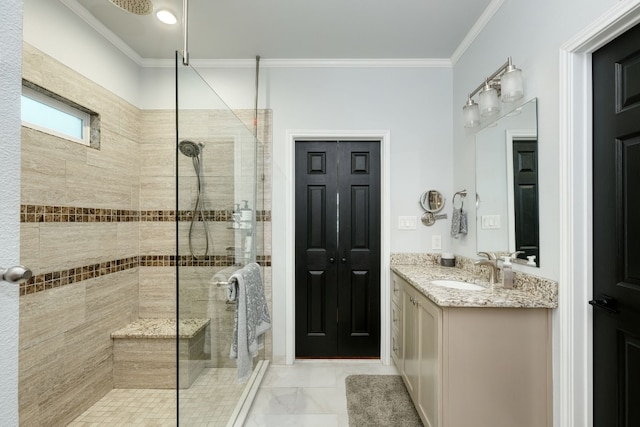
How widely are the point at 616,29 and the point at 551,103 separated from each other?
371 millimetres

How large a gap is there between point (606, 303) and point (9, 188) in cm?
208

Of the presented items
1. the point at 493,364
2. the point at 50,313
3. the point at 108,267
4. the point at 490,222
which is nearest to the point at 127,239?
the point at 108,267

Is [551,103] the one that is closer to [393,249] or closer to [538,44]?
[538,44]

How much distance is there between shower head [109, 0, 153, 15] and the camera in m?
1.73

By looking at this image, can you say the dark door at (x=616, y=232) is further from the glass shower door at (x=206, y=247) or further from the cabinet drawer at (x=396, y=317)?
the glass shower door at (x=206, y=247)

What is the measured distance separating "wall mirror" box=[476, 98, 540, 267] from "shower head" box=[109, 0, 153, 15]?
2321mm

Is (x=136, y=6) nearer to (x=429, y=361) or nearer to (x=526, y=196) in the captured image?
(x=526, y=196)

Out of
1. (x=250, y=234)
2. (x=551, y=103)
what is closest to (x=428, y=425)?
(x=250, y=234)

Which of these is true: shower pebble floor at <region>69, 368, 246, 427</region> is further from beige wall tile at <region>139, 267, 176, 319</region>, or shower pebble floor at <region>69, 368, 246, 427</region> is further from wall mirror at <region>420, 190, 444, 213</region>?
wall mirror at <region>420, 190, 444, 213</region>

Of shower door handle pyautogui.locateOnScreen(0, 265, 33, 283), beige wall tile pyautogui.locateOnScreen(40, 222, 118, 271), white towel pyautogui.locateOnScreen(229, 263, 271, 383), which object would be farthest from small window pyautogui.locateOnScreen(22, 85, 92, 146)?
white towel pyautogui.locateOnScreen(229, 263, 271, 383)

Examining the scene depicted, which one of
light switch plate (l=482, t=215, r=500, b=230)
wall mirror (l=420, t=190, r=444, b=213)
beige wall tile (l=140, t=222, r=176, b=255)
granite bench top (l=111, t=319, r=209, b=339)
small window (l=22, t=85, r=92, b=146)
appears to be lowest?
granite bench top (l=111, t=319, r=209, b=339)

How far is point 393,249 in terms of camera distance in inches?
106

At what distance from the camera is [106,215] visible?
2.14 metres

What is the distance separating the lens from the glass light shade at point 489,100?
1.91m
